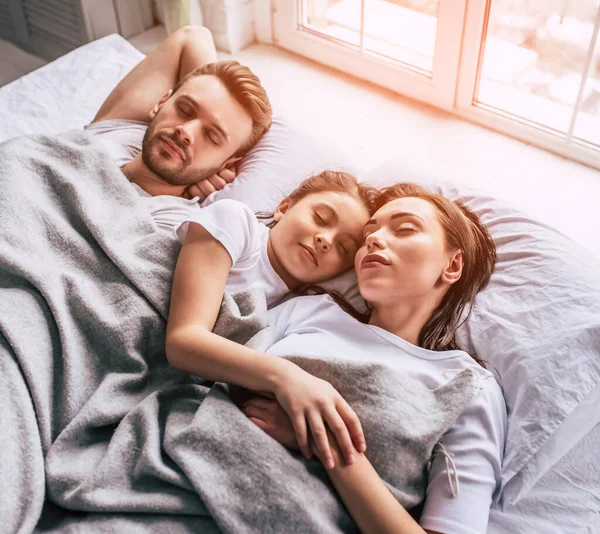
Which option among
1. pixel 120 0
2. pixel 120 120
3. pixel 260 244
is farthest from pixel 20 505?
pixel 120 0

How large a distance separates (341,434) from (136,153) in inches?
40.1

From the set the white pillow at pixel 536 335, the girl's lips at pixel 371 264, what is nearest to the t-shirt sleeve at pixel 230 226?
the girl's lips at pixel 371 264

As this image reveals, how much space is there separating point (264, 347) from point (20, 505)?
431 mm

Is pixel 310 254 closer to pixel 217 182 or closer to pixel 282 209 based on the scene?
pixel 282 209

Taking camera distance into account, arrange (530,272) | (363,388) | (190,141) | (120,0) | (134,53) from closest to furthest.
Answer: (363,388) → (530,272) → (190,141) → (134,53) → (120,0)

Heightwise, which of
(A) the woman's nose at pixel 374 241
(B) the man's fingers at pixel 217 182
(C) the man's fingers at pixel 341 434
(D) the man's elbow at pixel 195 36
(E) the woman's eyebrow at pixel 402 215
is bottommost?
(B) the man's fingers at pixel 217 182

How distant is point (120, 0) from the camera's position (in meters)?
2.63

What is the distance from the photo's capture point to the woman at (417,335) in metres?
0.99

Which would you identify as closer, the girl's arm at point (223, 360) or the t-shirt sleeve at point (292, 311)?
the girl's arm at point (223, 360)

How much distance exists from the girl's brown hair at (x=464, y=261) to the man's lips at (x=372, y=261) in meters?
0.15

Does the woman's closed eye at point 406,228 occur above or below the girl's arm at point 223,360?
above

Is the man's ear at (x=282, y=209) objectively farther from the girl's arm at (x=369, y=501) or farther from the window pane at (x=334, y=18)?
the window pane at (x=334, y=18)

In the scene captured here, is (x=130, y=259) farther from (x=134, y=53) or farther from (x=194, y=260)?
(x=134, y=53)

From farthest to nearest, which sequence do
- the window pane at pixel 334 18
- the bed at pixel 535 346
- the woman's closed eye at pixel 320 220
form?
1. the window pane at pixel 334 18
2. the woman's closed eye at pixel 320 220
3. the bed at pixel 535 346
